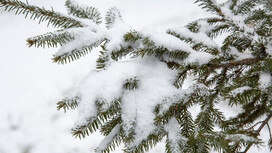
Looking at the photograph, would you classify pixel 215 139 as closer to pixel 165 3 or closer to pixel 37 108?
pixel 37 108

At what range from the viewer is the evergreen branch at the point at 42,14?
59 centimetres

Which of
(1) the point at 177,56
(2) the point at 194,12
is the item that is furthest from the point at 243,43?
(2) the point at 194,12

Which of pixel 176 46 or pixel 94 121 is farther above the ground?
pixel 176 46

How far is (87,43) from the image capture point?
636 millimetres

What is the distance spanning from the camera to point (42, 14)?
63 cm

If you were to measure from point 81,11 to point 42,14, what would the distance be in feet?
0.50

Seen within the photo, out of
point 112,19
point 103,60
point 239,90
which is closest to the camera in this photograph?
point 239,90

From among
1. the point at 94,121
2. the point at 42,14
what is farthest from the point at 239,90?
the point at 42,14

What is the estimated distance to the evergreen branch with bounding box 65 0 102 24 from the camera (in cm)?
75

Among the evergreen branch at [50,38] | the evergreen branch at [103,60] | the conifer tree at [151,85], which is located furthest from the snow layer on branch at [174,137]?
the evergreen branch at [50,38]

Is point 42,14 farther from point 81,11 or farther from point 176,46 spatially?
point 176,46

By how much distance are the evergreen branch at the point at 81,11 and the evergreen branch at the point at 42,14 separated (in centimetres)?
8

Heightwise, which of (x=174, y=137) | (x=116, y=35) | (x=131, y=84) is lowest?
(x=174, y=137)

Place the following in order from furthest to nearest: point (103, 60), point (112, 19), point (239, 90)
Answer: point (112, 19)
point (103, 60)
point (239, 90)
